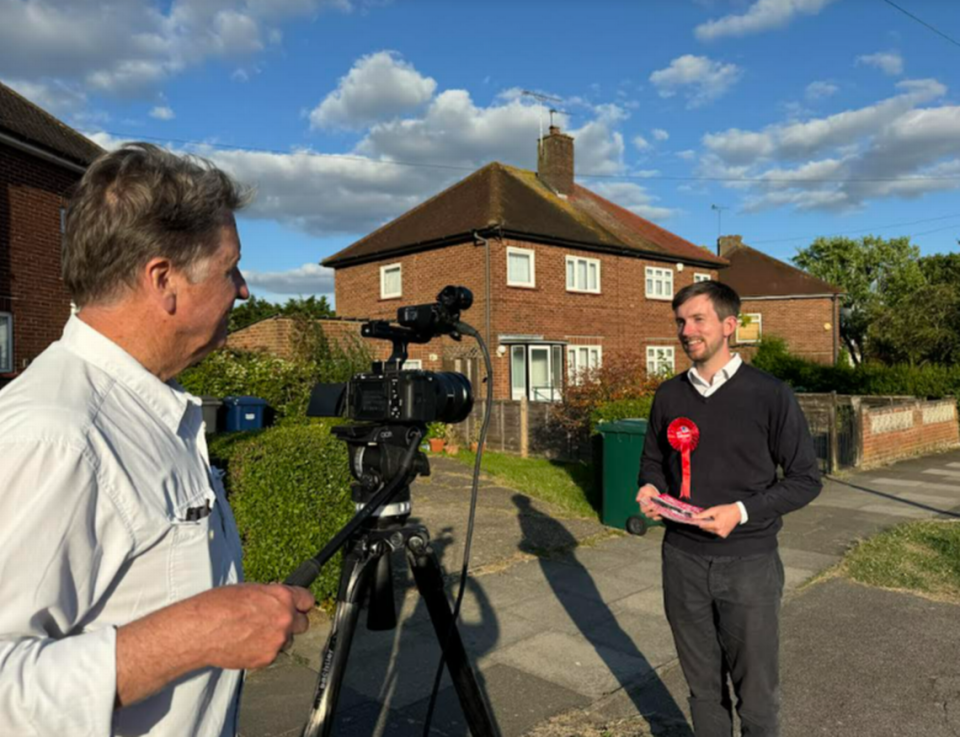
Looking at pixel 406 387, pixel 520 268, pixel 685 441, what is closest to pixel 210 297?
pixel 406 387

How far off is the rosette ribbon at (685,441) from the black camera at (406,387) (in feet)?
3.60

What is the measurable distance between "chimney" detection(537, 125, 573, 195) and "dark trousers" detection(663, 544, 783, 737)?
868 inches

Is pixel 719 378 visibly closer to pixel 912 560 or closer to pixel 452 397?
pixel 452 397

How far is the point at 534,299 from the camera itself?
2025 cm

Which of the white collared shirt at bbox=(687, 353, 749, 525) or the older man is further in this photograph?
the white collared shirt at bbox=(687, 353, 749, 525)

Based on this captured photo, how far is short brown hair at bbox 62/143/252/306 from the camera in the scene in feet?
4.43

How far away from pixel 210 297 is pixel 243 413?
33.0 feet

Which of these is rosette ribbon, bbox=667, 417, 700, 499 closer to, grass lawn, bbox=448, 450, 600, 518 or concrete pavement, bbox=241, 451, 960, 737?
concrete pavement, bbox=241, 451, 960, 737

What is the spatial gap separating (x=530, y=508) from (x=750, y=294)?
31.3 m

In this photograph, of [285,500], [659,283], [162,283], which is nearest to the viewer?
[162,283]

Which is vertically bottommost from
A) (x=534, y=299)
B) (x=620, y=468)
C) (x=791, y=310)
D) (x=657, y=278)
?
(x=620, y=468)

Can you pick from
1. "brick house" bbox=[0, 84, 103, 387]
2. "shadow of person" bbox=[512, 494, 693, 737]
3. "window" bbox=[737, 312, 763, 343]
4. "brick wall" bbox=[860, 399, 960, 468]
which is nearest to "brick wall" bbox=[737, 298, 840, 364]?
"window" bbox=[737, 312, 763, 343]

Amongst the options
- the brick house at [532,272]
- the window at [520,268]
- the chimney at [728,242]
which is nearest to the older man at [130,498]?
the brick house at [532,272]

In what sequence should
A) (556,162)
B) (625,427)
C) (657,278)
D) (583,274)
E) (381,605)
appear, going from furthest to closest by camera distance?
(657,278) → (556,162) → (583,274) → (625,427) → (381,605)
